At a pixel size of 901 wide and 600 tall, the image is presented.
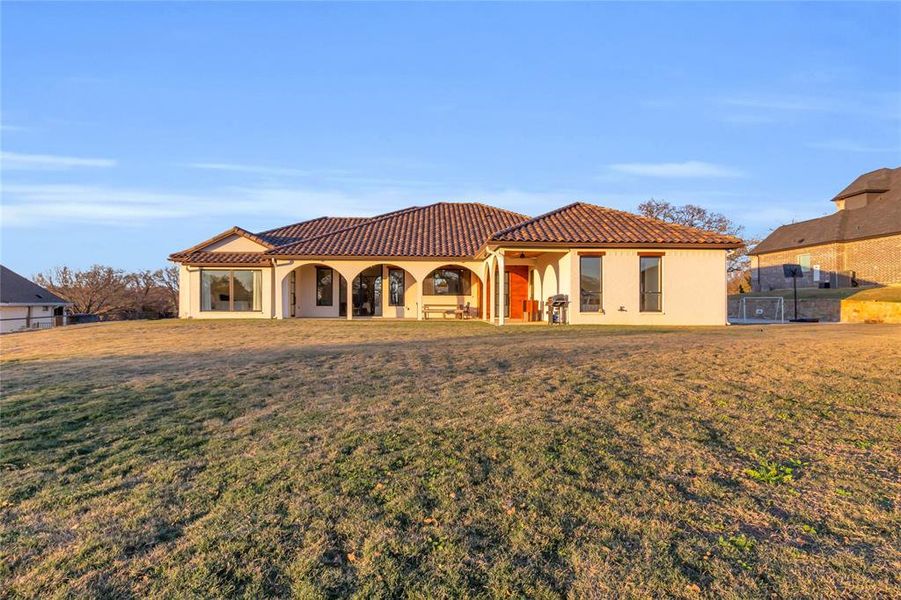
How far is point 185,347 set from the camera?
10727 millimetres

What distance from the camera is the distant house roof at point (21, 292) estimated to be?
119 ft

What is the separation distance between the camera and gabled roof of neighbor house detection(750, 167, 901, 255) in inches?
1189

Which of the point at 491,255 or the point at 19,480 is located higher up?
the point at 491,255

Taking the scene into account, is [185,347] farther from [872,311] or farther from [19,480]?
[872,311]

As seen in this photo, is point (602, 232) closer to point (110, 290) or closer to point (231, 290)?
point (231, 290)

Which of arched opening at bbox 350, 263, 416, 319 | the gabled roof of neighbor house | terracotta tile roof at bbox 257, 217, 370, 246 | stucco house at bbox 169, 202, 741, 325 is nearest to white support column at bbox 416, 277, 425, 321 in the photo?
stucco house at bbox 169, 202, 741, 325

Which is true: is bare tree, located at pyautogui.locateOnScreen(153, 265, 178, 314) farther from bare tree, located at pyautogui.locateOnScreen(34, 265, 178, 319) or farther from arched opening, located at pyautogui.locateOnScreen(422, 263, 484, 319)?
arched opening, located at pyautogui.locateOnScreen(422, 263, 484, 319)

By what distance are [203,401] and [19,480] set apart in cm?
213

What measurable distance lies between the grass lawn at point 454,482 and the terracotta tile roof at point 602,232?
382 inches

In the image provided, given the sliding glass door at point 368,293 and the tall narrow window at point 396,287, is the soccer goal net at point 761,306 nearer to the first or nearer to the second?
the tall narrow window at point 396,287

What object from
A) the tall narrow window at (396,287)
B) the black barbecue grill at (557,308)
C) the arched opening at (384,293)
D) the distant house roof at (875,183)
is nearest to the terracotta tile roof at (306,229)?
the arched opening at (384,293)

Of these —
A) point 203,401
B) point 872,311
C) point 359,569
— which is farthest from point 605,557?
point 872,311

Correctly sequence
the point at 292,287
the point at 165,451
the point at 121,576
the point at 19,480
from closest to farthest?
the point at 121,576 < the point at 19,480 < the point at 165,451 < the point at 292,287

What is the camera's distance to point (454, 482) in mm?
3643
